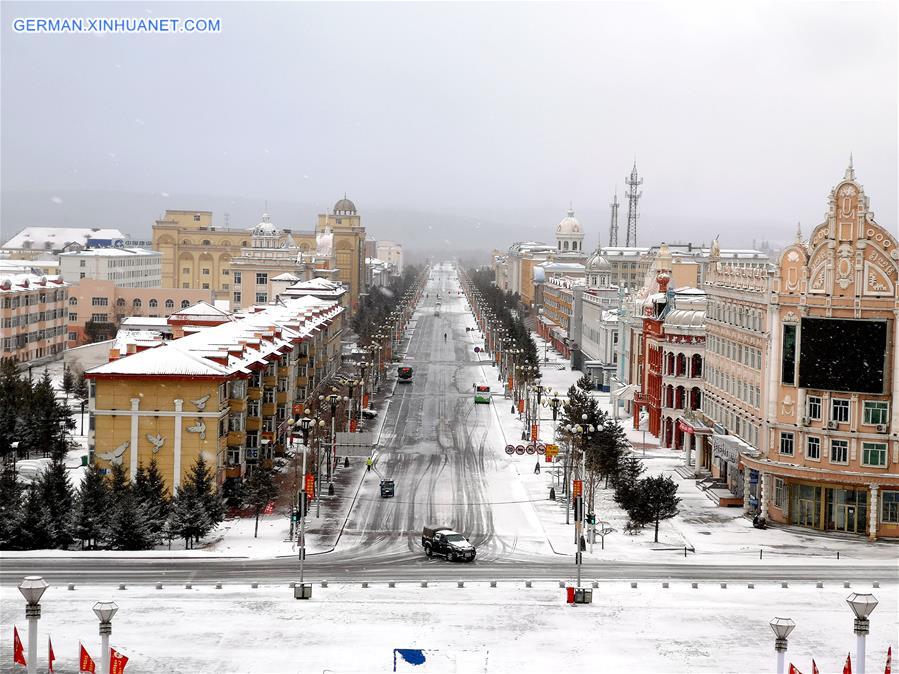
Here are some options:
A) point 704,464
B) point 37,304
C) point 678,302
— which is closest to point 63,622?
point 704,464

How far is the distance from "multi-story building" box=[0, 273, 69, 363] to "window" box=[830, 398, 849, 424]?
→ 81380mm

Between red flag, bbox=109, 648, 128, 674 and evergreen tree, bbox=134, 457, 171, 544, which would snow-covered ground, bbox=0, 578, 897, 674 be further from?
evergreen tree, bbox=134, 457, 171, 544

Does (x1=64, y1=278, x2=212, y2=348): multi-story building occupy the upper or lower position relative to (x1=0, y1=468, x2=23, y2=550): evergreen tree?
Result: upper

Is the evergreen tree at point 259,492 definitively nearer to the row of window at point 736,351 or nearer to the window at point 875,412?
the row of window at point 736,351

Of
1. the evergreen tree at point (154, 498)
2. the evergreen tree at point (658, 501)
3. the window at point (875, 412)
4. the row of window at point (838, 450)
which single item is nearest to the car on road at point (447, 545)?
the evergreen tree at point (658, 501)

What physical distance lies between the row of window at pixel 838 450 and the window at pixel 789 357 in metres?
2.57

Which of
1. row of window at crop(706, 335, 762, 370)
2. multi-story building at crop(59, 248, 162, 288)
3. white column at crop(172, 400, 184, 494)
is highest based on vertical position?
multi-story building at crop(59, 248, 162, 288)

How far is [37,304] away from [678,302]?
235 feet

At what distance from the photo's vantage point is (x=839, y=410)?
183 ft

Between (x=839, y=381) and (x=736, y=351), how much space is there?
964cm

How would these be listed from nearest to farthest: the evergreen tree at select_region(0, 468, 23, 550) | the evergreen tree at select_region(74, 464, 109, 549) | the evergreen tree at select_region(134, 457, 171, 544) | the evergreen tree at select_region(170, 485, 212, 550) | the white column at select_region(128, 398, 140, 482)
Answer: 1. the evergreen tree at select_region(0, 468, 23, 550)
2. the evergreen tree at select_region(74, 464, 109, 549)
3. the evergreen tree at select_region(170, 485, 212, 550)
4. the evergreen tree at select_region(134, 457, 171, 544)
5. the white column at select_region(128, 398, 140, 482)

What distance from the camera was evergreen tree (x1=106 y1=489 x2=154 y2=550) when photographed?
4869cm

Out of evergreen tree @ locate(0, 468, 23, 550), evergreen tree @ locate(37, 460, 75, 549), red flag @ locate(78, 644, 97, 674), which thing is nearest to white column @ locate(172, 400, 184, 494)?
evergreen tree @ locate(37, 460, 75, 549)

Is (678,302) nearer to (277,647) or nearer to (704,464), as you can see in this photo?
(704,464)
